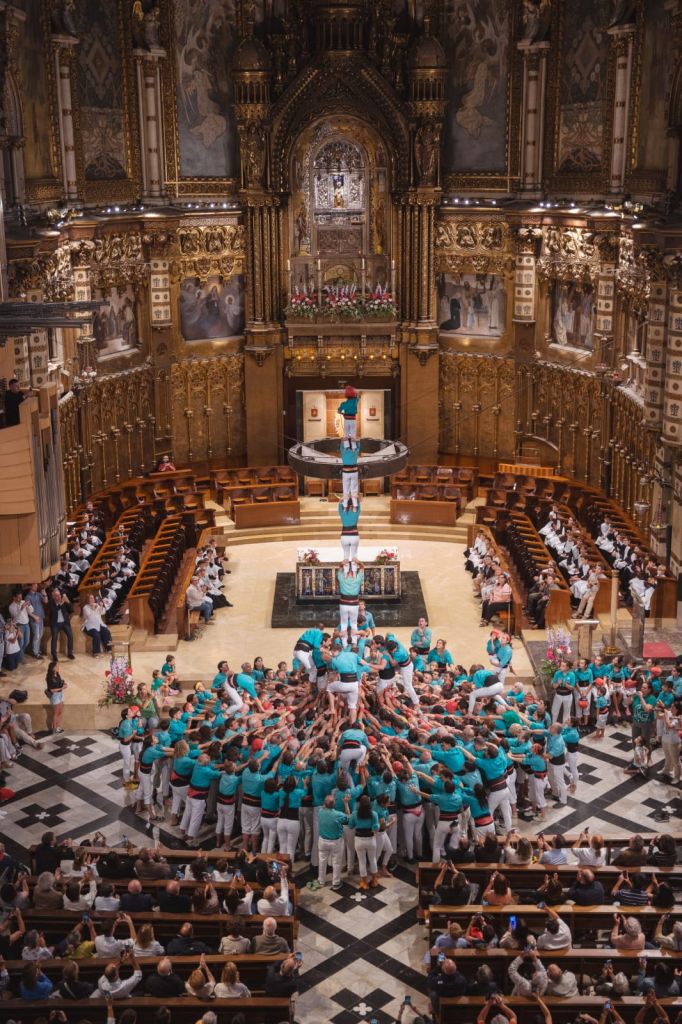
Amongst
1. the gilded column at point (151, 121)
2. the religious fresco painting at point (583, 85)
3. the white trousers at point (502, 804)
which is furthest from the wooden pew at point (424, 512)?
the white trousers at point (502, 804)

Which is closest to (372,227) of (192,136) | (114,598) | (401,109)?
(401,109)

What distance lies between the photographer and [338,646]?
20.0 metres

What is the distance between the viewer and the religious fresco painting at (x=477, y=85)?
34.7 m

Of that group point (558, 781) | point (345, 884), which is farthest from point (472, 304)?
point (345, 884)

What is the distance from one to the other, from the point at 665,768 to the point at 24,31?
2060cm

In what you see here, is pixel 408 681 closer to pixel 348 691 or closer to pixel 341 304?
pixel 348 691

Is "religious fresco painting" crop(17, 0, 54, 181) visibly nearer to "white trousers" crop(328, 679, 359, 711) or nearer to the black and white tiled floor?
the black and white tiled floor

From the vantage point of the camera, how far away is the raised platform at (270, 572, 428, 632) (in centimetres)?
2733

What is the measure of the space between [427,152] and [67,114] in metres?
10.2

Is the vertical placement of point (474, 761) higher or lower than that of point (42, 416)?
lower

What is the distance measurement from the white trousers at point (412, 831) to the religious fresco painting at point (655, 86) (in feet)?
54.6

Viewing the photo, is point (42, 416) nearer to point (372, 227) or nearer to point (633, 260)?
point (633, 260)

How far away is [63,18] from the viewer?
29312 millimetres

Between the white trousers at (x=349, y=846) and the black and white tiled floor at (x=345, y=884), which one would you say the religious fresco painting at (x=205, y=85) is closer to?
the black and white tiled floor at (x=345, y=884)
